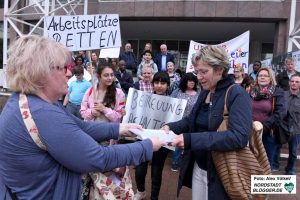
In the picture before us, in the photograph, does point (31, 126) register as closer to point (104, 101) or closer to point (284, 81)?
point (104, 101)

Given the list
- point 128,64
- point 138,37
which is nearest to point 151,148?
point 128,64

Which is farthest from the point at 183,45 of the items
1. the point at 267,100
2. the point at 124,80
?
the point at 267,100


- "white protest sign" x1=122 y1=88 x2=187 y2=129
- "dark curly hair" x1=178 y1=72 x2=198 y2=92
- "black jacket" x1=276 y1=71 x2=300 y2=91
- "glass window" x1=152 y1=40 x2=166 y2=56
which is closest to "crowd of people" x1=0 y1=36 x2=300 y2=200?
"white protest sign" x1=122 y1=88 x2=187 y2=129

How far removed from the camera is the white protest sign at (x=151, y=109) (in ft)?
16.0

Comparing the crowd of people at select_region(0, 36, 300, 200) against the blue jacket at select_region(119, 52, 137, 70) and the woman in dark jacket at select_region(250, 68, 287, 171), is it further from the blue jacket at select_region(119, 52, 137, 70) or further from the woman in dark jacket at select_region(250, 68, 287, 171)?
the blue jacket at select_region(119, 52, 137, 70)

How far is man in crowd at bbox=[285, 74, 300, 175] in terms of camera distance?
21.1ft

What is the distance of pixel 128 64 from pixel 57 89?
32.0 feet

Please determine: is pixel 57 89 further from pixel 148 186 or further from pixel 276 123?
pixel 276 123

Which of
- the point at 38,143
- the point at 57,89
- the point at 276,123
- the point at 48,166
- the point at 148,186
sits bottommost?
the point at 148,186

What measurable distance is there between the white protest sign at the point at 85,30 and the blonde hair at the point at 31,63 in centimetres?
310

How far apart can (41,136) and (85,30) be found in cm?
343

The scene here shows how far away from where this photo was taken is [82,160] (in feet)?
5.52

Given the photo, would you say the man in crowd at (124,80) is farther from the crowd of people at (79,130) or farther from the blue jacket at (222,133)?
the blue jacket at (222,133)

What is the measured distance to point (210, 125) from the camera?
8.59 ft
